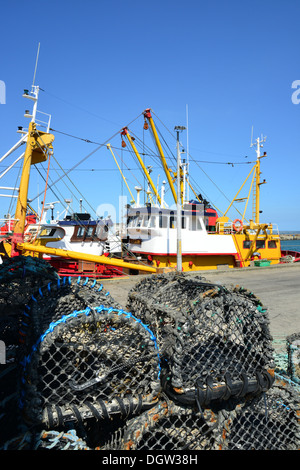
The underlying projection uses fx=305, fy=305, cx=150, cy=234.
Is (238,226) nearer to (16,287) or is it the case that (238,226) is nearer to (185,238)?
(185,238)

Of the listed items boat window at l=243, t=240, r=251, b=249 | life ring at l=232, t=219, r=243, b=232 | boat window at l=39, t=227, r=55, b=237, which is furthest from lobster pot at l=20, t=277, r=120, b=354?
life ring at l=232, t=219, r=243, b=232

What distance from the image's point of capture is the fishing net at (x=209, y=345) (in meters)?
1.85

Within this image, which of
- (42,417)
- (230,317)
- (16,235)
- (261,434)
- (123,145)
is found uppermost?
(123,145)

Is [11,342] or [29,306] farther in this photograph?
[11,342]

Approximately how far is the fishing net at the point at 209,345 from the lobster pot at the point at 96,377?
0.17 m

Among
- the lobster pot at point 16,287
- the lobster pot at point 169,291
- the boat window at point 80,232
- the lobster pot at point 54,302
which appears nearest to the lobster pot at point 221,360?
the lobster pot at point 169,291

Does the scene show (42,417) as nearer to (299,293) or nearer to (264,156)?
(299,293)

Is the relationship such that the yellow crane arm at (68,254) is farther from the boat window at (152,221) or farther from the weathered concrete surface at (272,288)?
the boat window at (152,221)

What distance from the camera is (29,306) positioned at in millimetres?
1995

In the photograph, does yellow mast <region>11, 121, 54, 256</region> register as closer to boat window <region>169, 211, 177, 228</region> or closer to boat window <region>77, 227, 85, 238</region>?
boat window <region>77, 227, 85, 238</region>

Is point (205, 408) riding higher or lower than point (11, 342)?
lower

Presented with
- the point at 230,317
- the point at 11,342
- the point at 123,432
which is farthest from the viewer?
the point at 11,342

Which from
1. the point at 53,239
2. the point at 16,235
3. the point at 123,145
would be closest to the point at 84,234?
→ the point at 53,239
